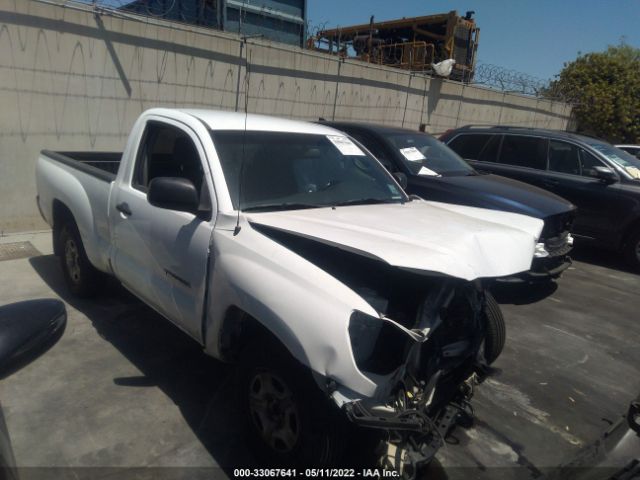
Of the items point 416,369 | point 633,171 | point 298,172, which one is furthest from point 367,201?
point 633,171

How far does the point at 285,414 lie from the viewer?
2.44 meters

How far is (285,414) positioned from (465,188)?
4.19 meters

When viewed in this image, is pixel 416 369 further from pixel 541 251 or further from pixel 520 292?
pixel 520 292

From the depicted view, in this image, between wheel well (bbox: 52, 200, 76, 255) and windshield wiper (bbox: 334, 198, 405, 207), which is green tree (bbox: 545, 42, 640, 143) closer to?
windshield wiper (bbox: 334, 198, 405, 207)

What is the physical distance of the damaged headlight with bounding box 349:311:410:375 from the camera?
2131mm

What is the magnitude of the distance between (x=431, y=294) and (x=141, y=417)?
1970 millimetres

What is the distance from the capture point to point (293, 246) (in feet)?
8.41

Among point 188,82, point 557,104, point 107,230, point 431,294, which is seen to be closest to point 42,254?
point 107,230

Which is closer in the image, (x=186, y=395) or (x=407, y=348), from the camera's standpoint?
(x=407, y=348)

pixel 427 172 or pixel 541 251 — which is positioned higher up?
pixel 427 172

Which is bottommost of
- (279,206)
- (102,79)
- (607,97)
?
(279,206)

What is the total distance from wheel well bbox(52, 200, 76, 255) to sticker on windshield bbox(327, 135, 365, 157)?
8.50 feet

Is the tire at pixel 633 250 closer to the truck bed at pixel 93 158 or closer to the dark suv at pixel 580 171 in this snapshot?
the dark suv at pixel 580 171

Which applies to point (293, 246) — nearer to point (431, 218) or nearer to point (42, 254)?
point (431, 218)
